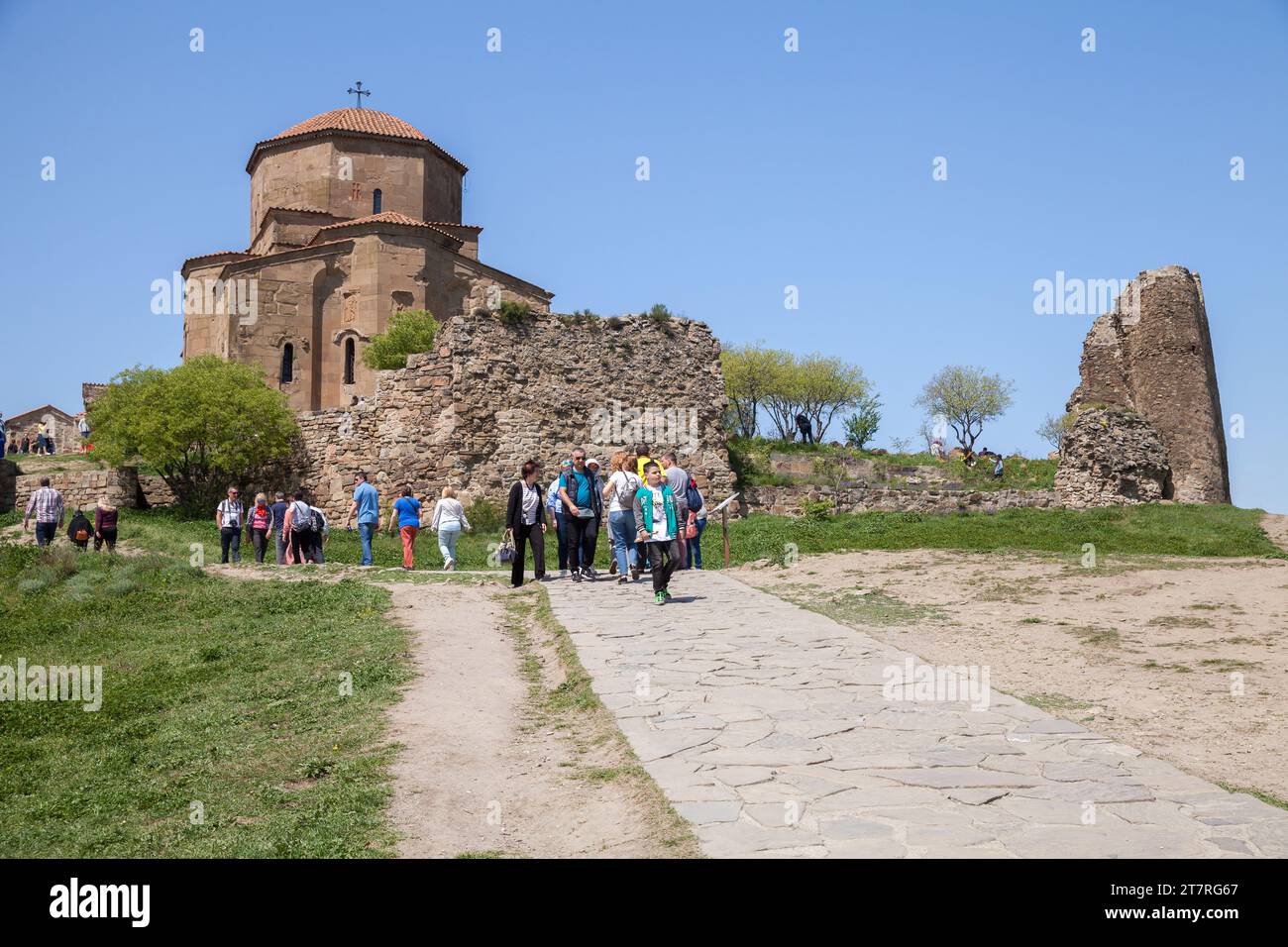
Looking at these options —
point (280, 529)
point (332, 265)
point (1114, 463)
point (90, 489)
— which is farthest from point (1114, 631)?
point (332, 265)

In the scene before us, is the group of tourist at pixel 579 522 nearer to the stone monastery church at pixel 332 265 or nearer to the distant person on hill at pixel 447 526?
the distant person on hill at pixel 447 526

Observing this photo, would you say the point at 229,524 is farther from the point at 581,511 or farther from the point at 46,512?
the point at 581,511

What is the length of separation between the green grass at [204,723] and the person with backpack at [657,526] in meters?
3.07

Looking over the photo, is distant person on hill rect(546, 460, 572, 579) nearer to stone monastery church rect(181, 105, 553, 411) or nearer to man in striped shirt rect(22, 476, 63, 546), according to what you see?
man in striped shirt rect(22, 476, 63, 546)

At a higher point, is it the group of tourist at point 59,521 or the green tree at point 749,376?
the green tree at point 749,376

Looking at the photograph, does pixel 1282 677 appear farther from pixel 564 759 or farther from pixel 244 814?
pixel 244 814

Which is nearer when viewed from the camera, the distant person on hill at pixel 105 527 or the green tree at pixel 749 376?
the distant person on hill at pixel 105 527

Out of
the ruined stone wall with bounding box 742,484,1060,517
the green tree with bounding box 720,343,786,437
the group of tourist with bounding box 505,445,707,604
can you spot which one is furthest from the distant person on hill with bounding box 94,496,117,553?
the green tree with bounding box 720,343,786,437

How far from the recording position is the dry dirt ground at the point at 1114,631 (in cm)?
743

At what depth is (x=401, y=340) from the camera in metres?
36.7

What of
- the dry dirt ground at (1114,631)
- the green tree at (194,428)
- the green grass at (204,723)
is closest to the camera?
the green grass at (204,723)

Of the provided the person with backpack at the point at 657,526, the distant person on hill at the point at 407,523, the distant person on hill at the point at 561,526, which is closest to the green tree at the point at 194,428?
the distant person on hill at the point at 407,523

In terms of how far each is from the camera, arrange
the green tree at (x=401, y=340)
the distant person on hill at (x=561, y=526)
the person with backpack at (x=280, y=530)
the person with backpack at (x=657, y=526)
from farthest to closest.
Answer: the green tree at (x=401, y=340), the person with backpack at (x=280, y=530), the distant person on hill at (x=561, y=526), the person with backpack at (x=657, y=526)

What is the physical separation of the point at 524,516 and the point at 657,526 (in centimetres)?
275
